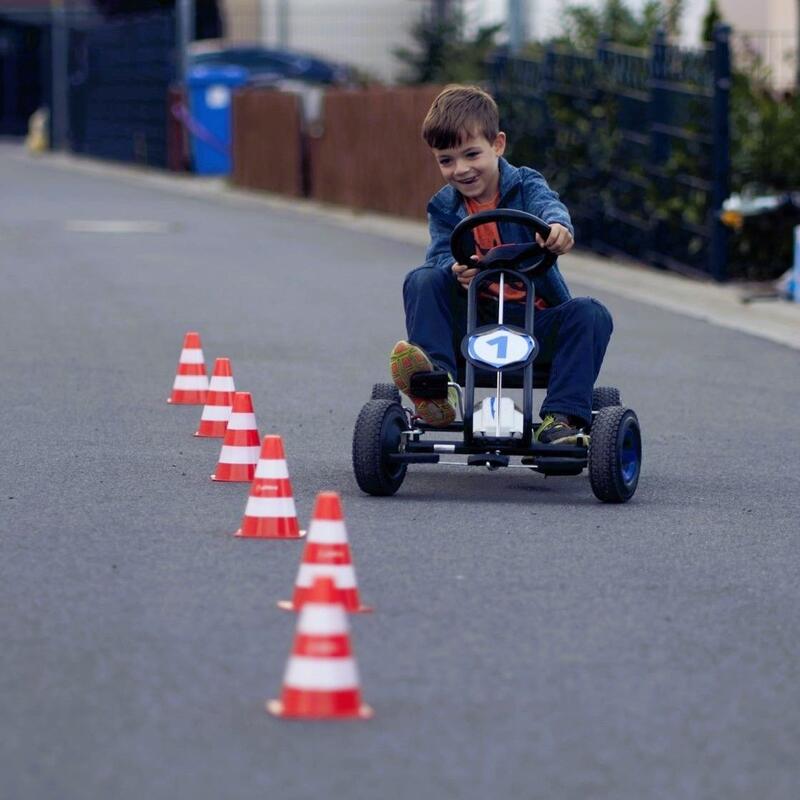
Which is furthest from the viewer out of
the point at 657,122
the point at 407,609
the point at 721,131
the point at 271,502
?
the point at 657,122

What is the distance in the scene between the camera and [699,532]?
6824 mm

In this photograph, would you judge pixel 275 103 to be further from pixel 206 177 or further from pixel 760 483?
pixel 760 483

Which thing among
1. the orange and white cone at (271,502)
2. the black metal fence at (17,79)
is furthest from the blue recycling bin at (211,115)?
the black metal fence at (17,79)

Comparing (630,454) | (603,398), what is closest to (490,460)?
(630,454)

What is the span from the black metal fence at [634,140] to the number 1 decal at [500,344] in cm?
973

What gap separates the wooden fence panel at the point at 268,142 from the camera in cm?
2981

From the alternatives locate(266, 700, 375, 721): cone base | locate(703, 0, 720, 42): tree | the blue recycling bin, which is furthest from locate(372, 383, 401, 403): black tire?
the blue recycling bin

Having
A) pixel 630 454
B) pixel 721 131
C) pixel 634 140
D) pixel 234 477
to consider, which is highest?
pixel 721 131

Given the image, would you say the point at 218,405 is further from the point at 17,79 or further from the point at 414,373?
the point at 17,79

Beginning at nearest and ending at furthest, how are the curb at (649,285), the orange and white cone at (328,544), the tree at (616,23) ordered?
the orange and white cone at (328,544) < the curb at (649,285) < the tree at (616,23)

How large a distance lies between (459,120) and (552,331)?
0.80 metres

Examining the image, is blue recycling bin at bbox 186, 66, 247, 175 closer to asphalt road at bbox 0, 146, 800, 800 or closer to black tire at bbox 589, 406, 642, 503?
asphalt road at bbox 0, 146, 800, 800

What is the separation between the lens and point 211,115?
35969 mm

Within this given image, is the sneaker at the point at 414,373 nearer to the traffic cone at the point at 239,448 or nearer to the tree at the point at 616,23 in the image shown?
the traffic cone at the point at 239,448
